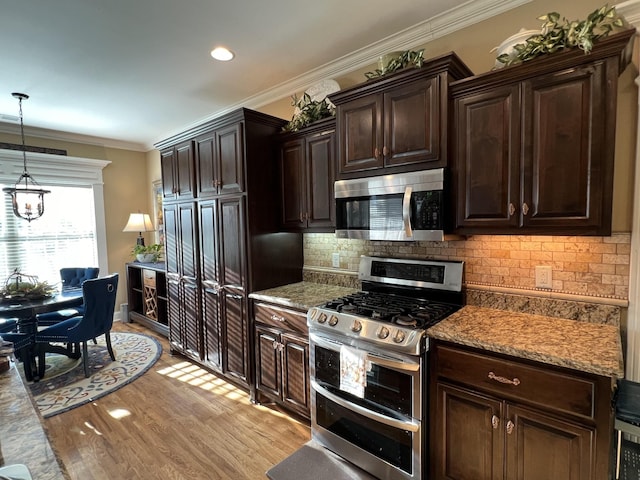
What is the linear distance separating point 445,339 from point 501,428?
46 cm

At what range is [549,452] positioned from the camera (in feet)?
4.64

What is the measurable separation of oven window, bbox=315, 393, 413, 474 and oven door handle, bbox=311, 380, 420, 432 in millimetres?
33

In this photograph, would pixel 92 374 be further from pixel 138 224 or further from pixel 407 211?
pixel 407 211

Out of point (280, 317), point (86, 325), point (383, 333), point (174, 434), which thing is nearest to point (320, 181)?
Result: point (280, 317)

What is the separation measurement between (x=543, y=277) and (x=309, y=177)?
180 centimetres

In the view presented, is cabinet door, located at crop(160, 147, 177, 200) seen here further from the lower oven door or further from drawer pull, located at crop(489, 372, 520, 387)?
drawer pull, located at crop(489, 372, 520, 387)

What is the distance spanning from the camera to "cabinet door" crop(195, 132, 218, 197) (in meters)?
3.05

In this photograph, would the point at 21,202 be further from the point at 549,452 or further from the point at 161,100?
the point at 549,452

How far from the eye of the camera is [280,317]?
→ 2.52m

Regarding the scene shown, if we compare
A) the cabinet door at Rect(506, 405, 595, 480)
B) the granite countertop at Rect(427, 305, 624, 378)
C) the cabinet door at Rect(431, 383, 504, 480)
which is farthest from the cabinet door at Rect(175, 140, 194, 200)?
the cabinet door at Rect(506, 405, 595, 480)

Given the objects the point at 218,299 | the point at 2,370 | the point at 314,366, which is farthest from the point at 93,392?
the point at 314,366

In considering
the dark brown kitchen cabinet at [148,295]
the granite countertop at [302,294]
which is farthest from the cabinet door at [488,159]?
the dark brown kitchen cabinet at [148,295]

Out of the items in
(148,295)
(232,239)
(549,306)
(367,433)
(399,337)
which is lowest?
(367,433)

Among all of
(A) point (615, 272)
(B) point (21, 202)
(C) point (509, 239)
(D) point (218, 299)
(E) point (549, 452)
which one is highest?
(B) point (21, 202)
